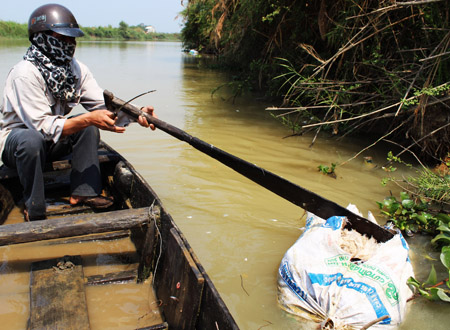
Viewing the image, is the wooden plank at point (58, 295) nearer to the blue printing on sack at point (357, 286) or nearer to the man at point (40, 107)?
the man at point (40, 107)

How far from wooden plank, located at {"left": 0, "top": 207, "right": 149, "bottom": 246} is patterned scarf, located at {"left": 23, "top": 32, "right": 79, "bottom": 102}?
1.19m

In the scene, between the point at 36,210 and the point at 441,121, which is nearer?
the point at 36,210

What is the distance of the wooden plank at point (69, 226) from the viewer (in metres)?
1.96

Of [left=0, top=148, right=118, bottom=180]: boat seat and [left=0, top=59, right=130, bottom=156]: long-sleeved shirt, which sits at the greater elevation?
[left=0, top=59, right=130, bottom=156]: long-sleeved shirt

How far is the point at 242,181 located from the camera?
4.17 meters

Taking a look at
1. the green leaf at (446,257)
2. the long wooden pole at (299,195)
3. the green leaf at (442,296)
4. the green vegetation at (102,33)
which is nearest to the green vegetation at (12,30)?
the green vegetation at (102,33)

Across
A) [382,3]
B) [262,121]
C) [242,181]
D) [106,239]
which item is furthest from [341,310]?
[262,121]

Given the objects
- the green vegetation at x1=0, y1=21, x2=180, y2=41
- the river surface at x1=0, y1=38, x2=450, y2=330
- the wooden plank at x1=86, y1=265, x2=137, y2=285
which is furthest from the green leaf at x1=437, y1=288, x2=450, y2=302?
the green vegetation at x1=0, y1=21, x2=180, y2=41

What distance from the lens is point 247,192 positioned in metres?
3.89

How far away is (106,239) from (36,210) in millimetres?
529

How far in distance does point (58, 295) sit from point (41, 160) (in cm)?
104

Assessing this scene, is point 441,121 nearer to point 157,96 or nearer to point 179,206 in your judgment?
point 179,206

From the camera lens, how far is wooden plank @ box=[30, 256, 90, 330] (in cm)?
185

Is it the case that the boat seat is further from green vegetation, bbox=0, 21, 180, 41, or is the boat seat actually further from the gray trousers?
green vegetation, bbox=0, 21, 180, 41
